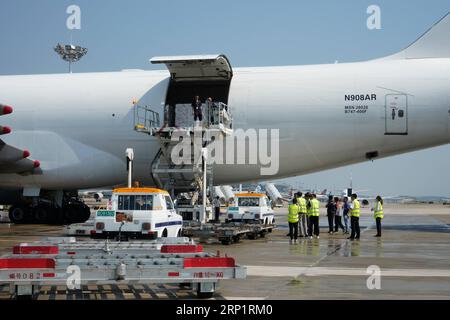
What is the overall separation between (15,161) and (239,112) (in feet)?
33.5

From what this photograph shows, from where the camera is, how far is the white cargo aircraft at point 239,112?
1067 inches

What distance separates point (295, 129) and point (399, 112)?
4.24m

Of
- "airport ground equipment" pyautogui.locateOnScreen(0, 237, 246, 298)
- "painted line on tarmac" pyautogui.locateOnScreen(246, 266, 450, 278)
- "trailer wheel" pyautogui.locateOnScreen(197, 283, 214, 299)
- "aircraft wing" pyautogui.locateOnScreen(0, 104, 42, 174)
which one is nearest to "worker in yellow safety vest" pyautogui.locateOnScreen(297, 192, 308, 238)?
"painted line on tarmac" pyautogui.locateOnScreen(246, 266, 450, 278)

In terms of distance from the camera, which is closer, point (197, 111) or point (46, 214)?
point (197, 111)

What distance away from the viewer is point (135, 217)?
1877 centimetres

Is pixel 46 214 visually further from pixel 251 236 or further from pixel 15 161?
pixel 251 236

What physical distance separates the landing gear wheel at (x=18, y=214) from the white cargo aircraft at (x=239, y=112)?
0.49 metres

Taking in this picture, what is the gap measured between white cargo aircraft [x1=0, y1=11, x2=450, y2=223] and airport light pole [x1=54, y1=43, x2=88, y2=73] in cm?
2403

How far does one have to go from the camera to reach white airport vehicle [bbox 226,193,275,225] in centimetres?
2862

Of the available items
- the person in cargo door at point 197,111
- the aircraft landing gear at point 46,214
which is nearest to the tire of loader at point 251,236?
the person in cargo door at point 197,111

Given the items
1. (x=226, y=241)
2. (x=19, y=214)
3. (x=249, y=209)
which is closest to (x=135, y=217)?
(x=226, y=241)

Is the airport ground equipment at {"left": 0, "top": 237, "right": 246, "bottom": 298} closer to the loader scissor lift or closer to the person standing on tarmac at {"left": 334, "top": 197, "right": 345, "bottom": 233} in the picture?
the loader scissor lift
